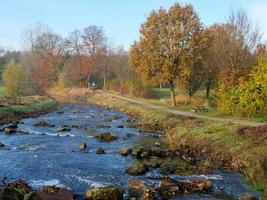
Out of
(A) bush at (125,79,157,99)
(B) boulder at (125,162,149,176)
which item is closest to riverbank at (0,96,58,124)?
(A) bush at (125,79,157,99)

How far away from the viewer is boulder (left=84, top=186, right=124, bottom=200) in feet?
51.4

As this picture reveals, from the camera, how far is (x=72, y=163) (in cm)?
2253

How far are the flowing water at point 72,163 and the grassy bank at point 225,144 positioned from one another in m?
0.90

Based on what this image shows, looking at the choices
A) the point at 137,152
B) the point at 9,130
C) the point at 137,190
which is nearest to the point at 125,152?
the point at 137,152

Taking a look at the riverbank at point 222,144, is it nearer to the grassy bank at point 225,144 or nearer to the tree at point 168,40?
the grassy bank at point 225,144

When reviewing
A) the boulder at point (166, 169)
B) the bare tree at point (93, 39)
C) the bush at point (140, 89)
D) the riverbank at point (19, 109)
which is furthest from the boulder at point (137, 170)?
the bare tree at point (93, 39)

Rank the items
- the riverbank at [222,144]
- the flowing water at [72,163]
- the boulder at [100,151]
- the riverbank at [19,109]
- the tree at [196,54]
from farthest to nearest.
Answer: the tree at [196,54] < the riverbank at [19,109] < the boulder at [100,151] < the riverbank at [222,144] < the flowing water at [72,163]

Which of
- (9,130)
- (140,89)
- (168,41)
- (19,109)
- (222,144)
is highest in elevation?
(168,41)

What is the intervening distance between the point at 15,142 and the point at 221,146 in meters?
15.6

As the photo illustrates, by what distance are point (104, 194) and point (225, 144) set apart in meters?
11.8

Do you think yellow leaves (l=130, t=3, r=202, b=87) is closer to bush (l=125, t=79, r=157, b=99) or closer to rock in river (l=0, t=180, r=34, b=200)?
bush (l=125, t=79, r=157, b=99)

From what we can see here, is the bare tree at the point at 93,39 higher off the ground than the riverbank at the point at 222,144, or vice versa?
the bare tree at the point at 93,39

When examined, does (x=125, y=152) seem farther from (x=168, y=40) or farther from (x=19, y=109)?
(x=19, y=109)

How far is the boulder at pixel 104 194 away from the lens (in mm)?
15664
